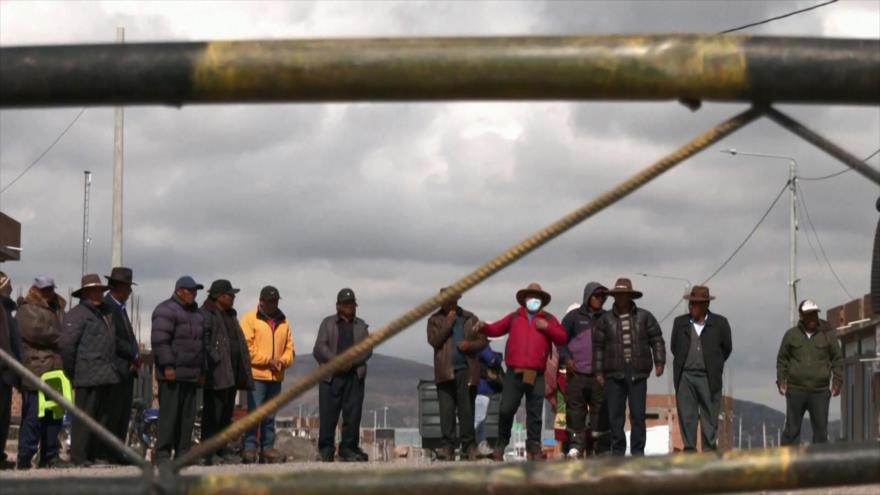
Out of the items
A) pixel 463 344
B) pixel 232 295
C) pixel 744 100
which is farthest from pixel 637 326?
pixel 744 100

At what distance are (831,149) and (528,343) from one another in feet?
45.2

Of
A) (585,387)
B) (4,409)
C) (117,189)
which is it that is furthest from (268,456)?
A: (117,189)

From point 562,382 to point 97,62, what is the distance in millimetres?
16386

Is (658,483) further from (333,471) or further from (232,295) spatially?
(232,295)

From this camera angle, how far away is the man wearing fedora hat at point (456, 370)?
17.0m

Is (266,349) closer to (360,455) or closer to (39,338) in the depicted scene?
(360,455)

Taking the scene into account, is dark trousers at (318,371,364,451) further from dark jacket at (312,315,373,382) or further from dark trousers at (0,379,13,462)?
dark trousers at (0,379,13,462)

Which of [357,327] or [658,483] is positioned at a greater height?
[357,327]

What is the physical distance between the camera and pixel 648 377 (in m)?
16.6

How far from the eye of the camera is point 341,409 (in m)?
17.3

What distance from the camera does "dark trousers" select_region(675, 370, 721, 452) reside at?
54.2ft

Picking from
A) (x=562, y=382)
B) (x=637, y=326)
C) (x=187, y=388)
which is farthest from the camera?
(x=562, y=382)

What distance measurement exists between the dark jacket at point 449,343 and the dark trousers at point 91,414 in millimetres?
3598

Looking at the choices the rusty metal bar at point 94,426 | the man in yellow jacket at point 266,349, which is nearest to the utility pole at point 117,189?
the man in yellow jacket at point 266,349
